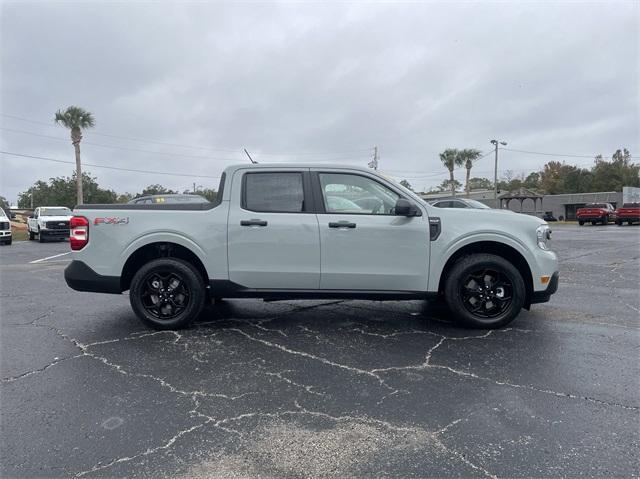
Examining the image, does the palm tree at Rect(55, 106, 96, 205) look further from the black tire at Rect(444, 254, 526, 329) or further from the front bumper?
the black tire at Rect(444, 254, 526, 329)

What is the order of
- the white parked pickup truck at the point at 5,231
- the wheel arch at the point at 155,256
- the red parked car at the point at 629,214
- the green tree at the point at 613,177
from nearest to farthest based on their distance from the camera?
the wheel arch at the point at 155,256 < the white parked pickup truck at the point at 5,231 < the red parked car at the point at 629,214 < the green tree at the point at 613,177

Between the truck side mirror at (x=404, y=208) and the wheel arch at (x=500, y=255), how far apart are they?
689 millimetres

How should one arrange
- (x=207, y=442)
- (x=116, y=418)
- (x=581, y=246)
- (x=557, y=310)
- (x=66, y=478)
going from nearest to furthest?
(x=66, y=478) < (x=207, y=442) < (x=116, y=418) < (x=557, y=310) < (x=581, y=246)

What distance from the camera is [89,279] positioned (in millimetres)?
4590

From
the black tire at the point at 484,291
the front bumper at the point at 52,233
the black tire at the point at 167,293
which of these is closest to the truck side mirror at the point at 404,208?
the black tire at the point at 484,291

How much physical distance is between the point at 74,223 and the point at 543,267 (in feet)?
17.0

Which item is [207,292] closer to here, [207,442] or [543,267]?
[207,442]

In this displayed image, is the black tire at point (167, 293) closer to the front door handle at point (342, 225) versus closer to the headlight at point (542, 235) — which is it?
the front door handle at point (342, 225)

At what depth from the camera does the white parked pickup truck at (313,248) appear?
445 cm

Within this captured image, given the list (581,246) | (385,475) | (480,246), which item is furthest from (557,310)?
(581,246)

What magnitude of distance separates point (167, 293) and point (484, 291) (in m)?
3.54

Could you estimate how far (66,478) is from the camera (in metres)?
2.20

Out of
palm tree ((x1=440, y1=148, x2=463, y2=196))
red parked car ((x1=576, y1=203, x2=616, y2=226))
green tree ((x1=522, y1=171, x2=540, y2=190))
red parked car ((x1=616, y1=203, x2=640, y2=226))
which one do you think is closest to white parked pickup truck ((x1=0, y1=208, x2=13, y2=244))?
red parked car ((x1=576, y1=203, x2=616, y2=226))

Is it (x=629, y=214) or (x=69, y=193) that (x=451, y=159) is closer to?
(x=629, y=214)
